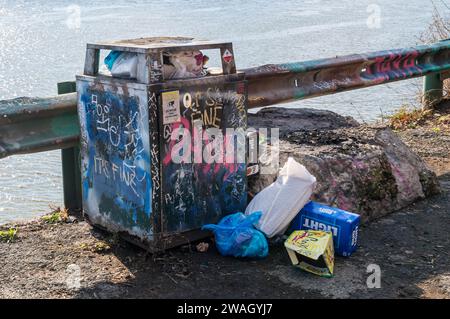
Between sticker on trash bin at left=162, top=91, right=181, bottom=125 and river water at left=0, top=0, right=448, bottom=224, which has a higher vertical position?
sticker on trash bin at left=162, top=91, right=181, bottom=125

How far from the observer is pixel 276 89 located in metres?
6.53

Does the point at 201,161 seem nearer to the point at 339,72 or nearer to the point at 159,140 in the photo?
the point at 159,140

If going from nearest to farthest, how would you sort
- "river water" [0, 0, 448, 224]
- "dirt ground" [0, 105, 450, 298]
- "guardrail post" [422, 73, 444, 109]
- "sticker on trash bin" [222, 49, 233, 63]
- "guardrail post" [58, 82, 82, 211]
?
"dirt ground" [0, 105, 450, 298] < "sticker on trash bin" [222, 49, 233, 63] < "guardrail post" [58, 82, 82, 211] < "river water" [0, 0, 448, 224] < "guardrail post" [422, 73, 444, 109]

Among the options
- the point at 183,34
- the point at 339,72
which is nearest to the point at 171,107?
the point at 339,72

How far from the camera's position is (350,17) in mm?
16609

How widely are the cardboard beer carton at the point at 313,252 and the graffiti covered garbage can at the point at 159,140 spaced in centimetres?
64

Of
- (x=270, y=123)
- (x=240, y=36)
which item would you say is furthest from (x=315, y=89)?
(x=240, y=36)

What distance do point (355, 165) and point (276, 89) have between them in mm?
1438

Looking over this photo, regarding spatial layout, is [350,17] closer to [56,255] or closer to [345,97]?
[345,97]

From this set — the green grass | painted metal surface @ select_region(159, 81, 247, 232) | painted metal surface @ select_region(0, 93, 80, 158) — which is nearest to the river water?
the green grass

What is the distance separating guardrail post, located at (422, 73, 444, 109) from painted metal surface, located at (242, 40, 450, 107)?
1.26 ft

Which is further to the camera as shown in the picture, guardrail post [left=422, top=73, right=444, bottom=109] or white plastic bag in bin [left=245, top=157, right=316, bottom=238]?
guardrail post [left=422, top=73, right=444, bottom=109]

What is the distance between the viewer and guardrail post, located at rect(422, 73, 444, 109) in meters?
9.20

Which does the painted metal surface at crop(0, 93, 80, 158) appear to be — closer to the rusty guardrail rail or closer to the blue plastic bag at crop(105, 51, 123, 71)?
the rusty guardrail rail
